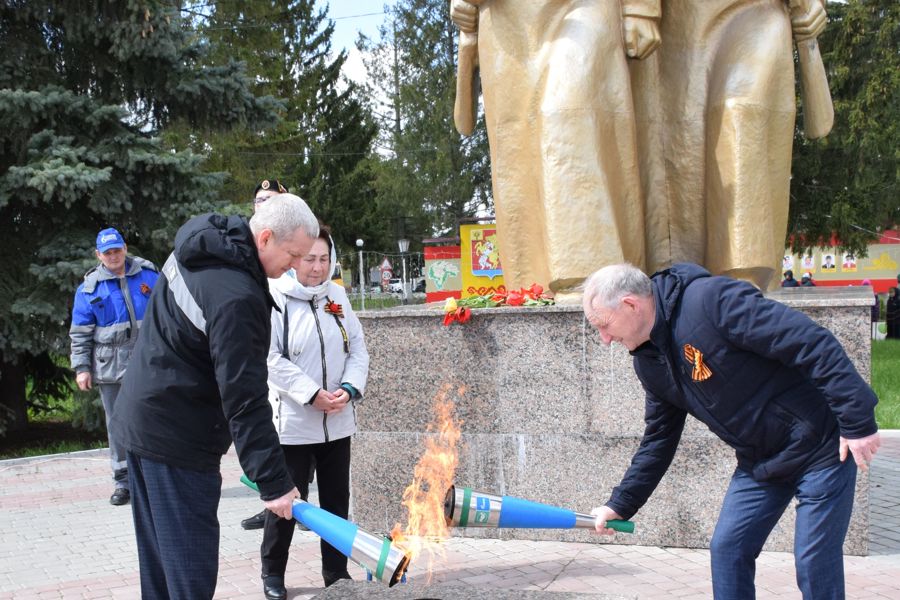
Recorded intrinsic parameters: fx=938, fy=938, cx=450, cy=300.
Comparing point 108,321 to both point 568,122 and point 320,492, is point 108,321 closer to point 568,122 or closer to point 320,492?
point 320,492

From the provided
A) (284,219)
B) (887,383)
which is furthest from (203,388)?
(887,383)

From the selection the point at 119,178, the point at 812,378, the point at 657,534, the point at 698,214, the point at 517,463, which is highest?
the point at 119,178

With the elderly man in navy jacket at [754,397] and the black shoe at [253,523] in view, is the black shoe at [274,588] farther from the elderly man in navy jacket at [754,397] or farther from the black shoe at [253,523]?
the elderly man in navy jacket at [754,397]

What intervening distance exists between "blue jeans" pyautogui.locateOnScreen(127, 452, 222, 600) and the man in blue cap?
3.72m

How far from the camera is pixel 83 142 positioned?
9.76 m

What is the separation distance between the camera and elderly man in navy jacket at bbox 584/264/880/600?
293cm

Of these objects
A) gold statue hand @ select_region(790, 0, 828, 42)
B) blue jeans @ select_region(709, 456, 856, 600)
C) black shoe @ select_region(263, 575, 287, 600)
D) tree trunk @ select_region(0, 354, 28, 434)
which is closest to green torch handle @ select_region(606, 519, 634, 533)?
blue jeans @ select_region(709, 456, 856, 600)

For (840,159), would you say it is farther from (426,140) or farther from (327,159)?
(327,159)

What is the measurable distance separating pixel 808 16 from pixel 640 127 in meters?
1.22

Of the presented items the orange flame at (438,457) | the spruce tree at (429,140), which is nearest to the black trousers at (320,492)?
the orange flame at (438,457)

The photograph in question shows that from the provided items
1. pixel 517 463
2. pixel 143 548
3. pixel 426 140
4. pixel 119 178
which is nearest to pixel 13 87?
pixel 119 178

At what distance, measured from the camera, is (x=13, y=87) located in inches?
380

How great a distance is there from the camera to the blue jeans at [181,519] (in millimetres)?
3297

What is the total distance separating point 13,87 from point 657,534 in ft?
26.1
